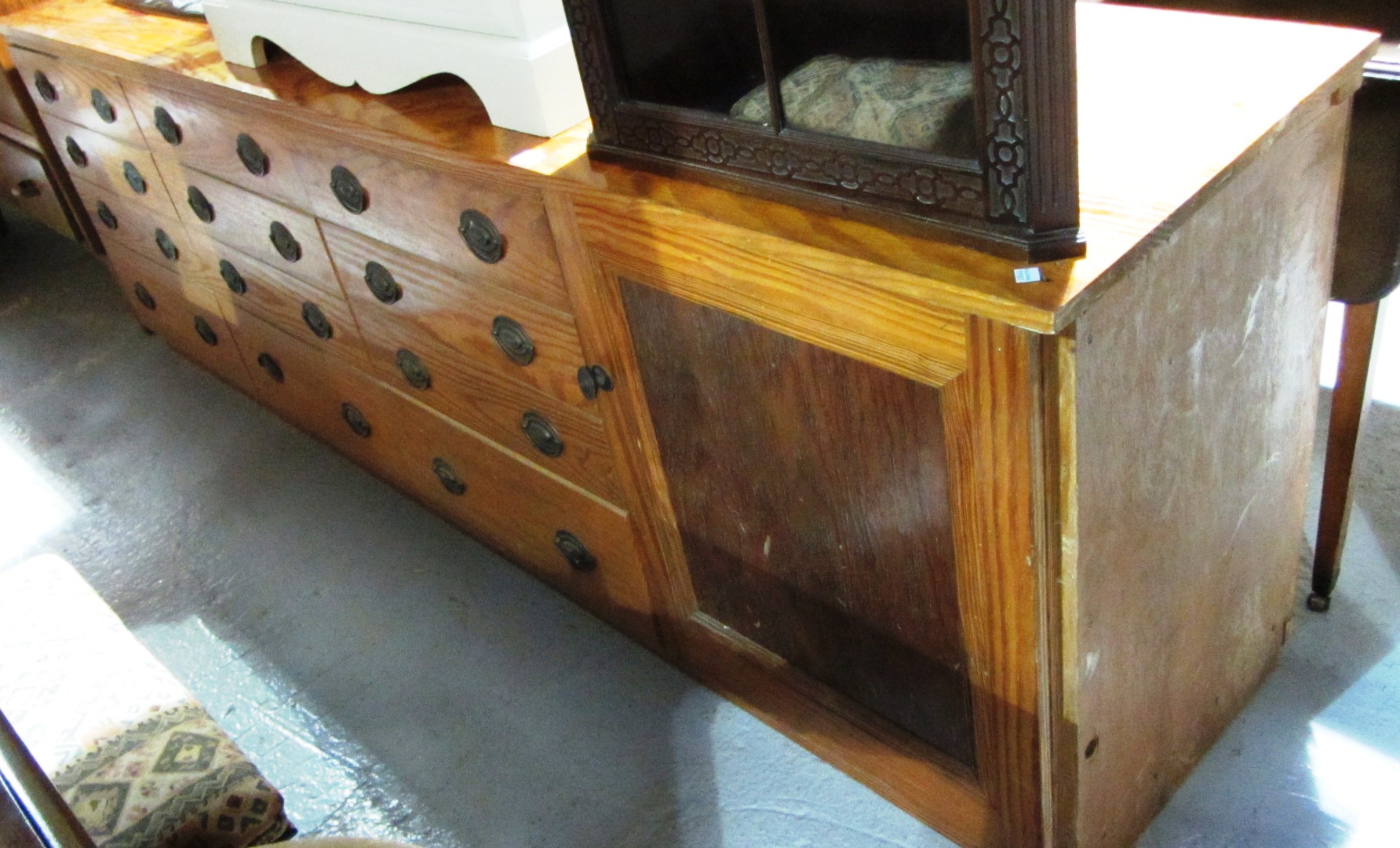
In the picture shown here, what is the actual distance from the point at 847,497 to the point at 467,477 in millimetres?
841

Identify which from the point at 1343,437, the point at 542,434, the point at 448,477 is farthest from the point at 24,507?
the point at 1343,437

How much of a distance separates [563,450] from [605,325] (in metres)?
0.30

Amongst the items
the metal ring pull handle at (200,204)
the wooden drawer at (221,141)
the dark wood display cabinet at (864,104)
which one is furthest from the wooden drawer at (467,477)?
the dark wood display cabinet at (864,104)

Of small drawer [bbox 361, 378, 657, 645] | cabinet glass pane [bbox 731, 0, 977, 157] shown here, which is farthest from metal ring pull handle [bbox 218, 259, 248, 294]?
cabinet glass pane [bbox 731, 0, 977, 157]

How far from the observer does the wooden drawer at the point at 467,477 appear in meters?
1.57

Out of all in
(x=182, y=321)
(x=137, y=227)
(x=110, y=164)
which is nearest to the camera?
(x=110, y=164)

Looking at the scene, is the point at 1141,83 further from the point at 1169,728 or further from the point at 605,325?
the point at 1169,728

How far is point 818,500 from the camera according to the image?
1.14 m

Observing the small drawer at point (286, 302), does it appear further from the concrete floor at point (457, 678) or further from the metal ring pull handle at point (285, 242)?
the concrete floor at point (457, 678)

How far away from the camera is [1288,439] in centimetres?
124

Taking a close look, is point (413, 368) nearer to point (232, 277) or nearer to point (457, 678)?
point (457, 678)

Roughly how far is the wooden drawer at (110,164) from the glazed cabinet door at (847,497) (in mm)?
1189

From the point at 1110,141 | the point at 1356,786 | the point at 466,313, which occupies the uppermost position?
the point at 1110,141

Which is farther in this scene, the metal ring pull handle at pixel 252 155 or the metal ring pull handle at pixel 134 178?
the metal ring pull handle at pixel 134 178
